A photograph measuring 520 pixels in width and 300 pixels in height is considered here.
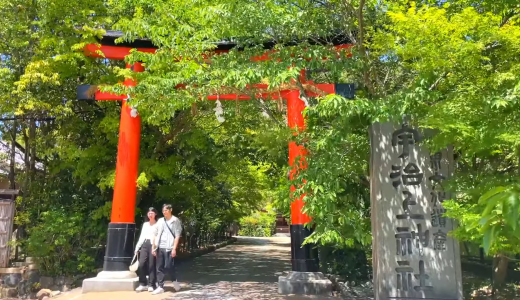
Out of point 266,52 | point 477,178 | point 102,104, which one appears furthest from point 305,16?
point 102,104

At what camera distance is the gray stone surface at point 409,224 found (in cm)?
560

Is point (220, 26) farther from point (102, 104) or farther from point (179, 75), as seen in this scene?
point (102, 104)

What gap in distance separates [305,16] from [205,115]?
5197mm

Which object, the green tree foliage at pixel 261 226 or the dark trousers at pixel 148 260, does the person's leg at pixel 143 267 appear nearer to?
the dark trousers at pixel 148 260

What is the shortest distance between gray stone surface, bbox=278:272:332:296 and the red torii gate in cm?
20

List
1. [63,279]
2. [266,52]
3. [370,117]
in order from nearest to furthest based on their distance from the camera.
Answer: [370,117] → [266,52] → [63,279]

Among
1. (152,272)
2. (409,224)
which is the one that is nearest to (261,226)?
(152,272)

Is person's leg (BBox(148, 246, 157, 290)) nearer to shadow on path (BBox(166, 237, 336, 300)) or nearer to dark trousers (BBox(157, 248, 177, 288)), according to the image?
dark trousers (BBox(157, 248, 177, 288))

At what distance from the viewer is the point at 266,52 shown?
279 inches

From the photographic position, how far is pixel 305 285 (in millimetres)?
7754

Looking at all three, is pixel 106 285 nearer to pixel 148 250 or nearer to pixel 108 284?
pixel 108 284

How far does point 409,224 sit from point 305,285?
9.26 feet

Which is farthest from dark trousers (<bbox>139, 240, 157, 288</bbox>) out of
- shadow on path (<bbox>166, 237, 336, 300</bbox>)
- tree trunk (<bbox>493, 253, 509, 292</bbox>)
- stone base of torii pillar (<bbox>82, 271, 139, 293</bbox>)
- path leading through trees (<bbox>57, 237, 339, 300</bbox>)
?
tree trunk (<bbox>493, 253, 509, 292</bbox>)

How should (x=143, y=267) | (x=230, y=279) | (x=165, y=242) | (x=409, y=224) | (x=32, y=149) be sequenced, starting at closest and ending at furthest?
(x=409, y=224), (x=165, y=242), (x=143, y=267), (x=230, y=279), (x=32, y=149)
